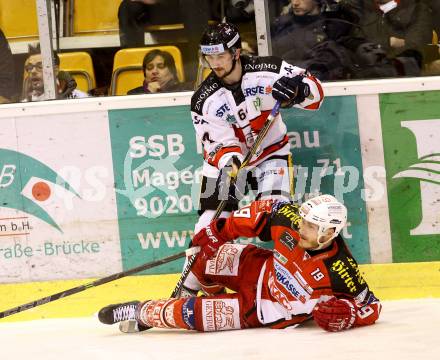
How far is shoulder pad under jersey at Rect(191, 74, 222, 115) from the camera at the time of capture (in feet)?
18.4

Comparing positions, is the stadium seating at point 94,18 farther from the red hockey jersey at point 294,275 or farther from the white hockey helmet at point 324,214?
the white hockey helmet at point 324,214

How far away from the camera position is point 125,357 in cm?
452

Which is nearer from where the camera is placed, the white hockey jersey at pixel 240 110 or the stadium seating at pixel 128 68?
the white hockey jersey at pixel 240 110

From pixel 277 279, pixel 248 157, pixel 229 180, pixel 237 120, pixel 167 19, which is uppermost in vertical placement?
pixel 167 19

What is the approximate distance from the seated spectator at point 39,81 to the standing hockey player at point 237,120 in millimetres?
811

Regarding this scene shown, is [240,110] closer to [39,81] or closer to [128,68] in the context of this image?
[128,68]

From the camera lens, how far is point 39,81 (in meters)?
6.02

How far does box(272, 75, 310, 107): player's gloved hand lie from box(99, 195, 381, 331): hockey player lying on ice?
565 mm

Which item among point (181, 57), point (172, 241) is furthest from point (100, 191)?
point (181, 57)

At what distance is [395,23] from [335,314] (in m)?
1.79

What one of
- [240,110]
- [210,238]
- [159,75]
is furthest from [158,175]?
[210,238]

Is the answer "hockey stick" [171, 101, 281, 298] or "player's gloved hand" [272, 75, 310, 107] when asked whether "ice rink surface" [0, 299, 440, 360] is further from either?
"player's gloved hand" [272, 75, 310, 107]

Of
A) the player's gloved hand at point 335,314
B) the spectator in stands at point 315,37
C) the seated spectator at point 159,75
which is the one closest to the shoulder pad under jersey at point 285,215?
the player's gloved hand at point 335,314

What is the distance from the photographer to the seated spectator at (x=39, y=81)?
6008mm
